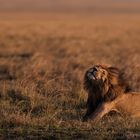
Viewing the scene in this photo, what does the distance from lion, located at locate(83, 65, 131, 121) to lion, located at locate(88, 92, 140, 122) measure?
8 centimetres

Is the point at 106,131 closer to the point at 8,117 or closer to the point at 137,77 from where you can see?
the point at 8,117

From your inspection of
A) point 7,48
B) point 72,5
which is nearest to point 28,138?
point 7,48

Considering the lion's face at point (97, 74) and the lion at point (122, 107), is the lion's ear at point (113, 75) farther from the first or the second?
the lion at point (122, 107)

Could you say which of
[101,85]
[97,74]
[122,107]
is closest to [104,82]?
[101,85]

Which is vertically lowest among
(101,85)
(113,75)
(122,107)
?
(122,107)

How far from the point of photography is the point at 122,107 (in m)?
9.04

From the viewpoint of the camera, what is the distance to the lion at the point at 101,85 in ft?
28.0

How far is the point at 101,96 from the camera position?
8.71 meters

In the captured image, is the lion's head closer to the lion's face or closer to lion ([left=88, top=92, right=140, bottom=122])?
the lion's face

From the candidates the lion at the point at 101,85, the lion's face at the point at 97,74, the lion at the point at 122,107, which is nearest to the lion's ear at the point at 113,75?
the lion at the point at 101,85

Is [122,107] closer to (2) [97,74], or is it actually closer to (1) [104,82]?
(1) [104,82]

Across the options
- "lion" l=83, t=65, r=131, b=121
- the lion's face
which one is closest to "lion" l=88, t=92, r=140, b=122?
"lion" l=83, t=65, r=131, b=121

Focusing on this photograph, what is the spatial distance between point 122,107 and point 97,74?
0.87 m

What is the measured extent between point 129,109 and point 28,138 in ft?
6.98
